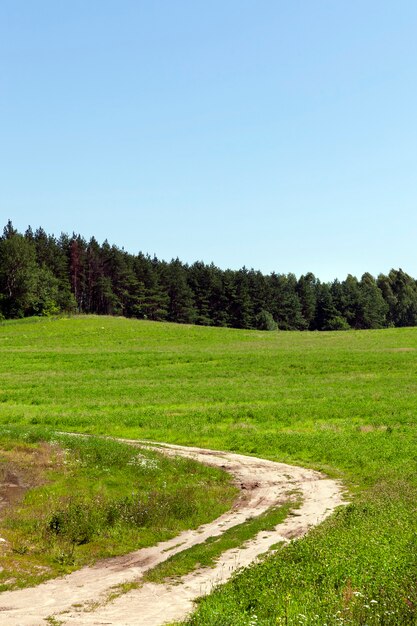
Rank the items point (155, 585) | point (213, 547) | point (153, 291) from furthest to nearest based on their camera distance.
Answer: point (153, 291)
point (213, 547)
point (155, 585)

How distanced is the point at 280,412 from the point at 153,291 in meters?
114

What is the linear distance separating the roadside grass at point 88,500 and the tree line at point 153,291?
10292cm

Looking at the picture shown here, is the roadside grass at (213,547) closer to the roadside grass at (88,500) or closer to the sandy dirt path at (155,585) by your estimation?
the sandy dirt path at (155,585)

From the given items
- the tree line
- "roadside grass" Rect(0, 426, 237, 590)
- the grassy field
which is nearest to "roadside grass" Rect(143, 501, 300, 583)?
"roadside grass" Rect(0, 426, 237, 590)

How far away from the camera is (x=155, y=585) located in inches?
615

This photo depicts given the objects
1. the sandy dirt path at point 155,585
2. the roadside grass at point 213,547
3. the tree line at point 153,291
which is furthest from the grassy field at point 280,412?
the tree line at point 153,291

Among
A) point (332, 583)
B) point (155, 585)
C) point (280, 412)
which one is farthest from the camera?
point (280, 412)

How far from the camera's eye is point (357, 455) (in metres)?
32.0

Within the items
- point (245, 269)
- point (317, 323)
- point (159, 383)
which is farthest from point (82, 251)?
point (159, 383)

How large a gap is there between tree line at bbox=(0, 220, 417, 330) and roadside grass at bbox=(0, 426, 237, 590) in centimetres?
10292

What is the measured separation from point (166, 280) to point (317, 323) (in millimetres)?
60193

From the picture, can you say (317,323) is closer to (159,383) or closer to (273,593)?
(159,383)

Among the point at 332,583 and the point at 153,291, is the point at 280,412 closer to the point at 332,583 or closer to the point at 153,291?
the point at 332,583

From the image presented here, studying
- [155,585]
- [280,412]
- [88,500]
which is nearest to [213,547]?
[155,585]
